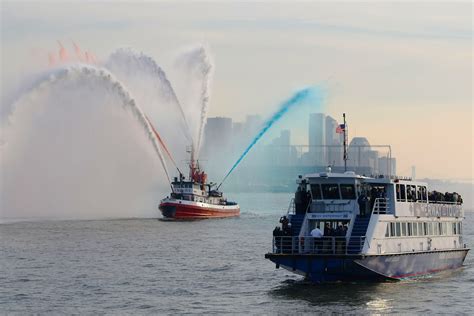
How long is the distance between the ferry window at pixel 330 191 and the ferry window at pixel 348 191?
36 centimetres

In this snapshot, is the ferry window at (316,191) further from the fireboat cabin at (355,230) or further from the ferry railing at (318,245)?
the ferry railing at (318,245)

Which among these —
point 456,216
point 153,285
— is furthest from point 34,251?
point 456,216

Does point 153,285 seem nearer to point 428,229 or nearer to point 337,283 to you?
point 337,283

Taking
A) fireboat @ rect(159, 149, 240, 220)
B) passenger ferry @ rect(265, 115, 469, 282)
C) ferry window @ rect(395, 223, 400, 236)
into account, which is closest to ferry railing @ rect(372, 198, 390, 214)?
passenger ferry @ rect(265, 115, 469, 282)

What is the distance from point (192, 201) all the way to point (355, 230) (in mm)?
81319

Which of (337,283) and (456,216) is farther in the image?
(456,216)

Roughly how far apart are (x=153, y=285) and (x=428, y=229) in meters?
18.5

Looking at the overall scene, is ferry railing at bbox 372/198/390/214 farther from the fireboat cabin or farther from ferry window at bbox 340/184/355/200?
ferry window at bbox 340/184/355/200

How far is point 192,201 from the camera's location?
134625mm

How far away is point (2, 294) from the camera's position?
53312mm

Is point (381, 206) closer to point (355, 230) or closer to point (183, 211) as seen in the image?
point (355, 230)

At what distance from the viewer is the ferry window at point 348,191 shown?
184ft

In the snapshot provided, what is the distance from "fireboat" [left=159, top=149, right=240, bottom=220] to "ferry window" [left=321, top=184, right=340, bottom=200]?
76.0 m

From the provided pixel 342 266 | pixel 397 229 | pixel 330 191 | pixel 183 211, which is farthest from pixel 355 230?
pixel 183 211
